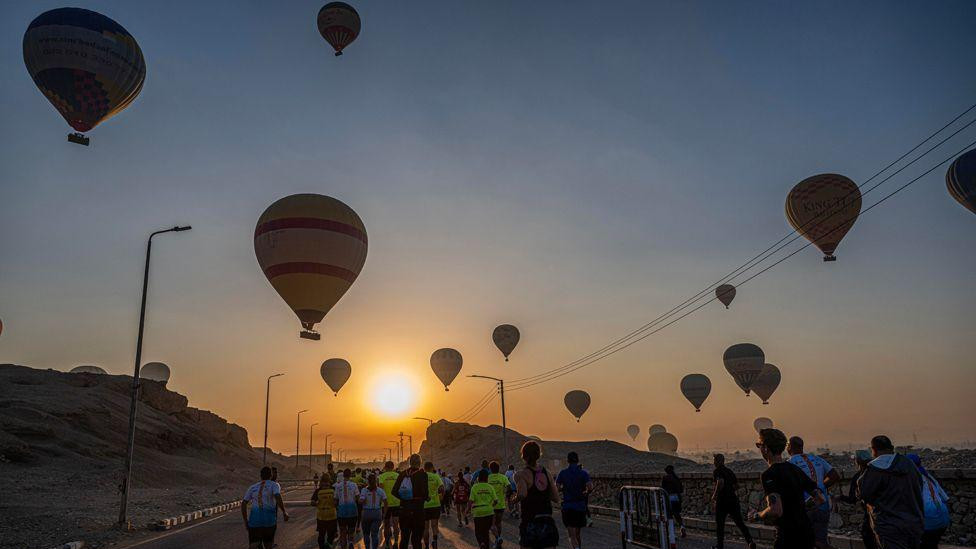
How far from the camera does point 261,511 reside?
10539 mm

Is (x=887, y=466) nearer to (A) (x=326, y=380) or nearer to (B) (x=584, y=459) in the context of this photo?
(A) (x=326, y=380)

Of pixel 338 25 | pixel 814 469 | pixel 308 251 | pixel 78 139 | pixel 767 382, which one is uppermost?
pixel 338 25

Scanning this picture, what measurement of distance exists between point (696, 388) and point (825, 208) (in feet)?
166

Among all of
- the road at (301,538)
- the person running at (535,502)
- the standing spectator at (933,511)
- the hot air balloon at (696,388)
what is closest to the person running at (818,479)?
the standing spectator at (933,511)

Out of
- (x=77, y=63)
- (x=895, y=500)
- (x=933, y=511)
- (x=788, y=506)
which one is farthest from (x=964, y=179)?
(x=77, y=63)

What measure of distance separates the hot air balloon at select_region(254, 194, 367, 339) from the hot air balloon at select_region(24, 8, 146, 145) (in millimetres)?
9032

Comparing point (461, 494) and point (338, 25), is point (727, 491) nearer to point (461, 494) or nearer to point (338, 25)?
point (461, 494)

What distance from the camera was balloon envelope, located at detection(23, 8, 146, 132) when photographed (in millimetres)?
30516

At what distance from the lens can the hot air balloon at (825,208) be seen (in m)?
42.9

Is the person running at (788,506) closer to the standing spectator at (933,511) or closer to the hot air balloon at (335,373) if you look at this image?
the standing spectator at (933,511)

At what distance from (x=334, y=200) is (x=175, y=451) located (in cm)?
6471

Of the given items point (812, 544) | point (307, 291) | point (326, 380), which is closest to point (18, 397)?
point (326, 380)

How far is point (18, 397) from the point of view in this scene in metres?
67.2

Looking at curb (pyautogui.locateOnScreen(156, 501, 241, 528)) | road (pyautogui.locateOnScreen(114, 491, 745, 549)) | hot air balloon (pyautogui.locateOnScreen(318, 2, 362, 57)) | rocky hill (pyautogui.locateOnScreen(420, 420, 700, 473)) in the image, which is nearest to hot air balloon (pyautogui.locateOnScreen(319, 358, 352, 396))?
rocky hill (pyautogui.locateOnScreen(420, 420, 700, 473))
